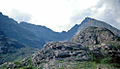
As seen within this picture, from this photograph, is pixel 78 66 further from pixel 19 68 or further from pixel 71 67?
pixel 19 68

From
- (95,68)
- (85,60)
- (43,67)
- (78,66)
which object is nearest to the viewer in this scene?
(95,68)

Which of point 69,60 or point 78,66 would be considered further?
point 69,60

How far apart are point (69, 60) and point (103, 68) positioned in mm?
54438

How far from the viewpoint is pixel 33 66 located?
7761 inches

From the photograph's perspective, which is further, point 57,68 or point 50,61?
point 50,61

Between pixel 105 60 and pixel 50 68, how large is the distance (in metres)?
81.5

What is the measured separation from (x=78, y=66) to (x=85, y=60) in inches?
1232

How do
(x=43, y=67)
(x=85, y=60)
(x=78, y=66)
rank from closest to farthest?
(x=78, y=66), (x=43, y=67), (x=85, y=60)

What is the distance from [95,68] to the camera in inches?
6152

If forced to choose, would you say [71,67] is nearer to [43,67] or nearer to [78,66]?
[78,66]

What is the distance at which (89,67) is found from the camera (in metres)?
163

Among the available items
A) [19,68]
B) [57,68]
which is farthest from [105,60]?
[19,68]

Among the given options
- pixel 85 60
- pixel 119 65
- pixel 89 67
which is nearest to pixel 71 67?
pixel 89 67

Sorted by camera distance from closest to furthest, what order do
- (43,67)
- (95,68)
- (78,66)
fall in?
(95,68), (78,66), (43,67)
